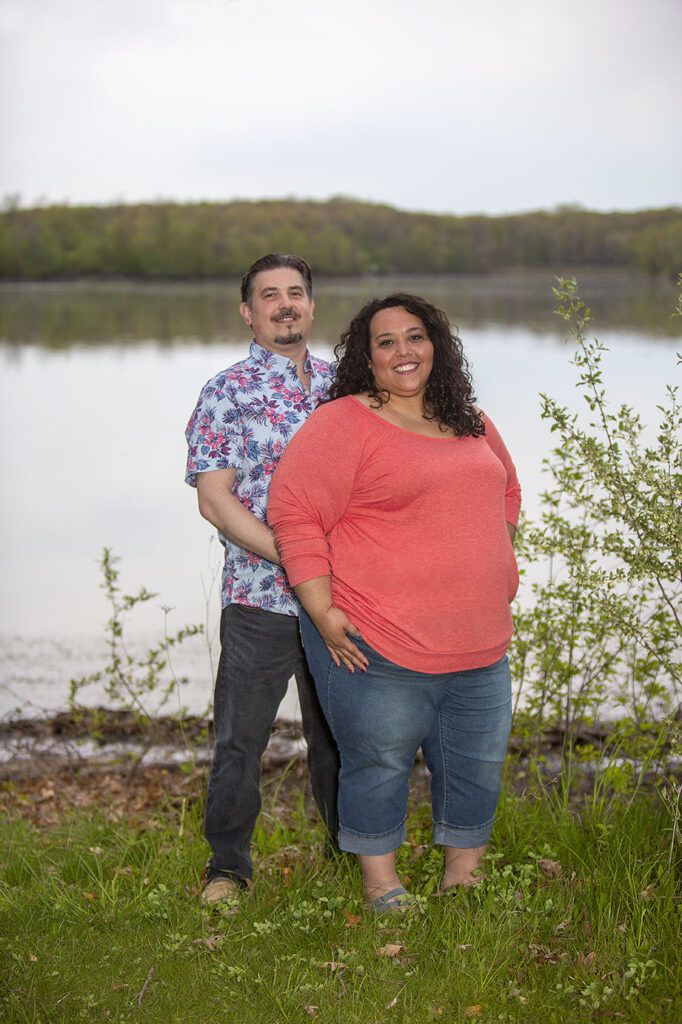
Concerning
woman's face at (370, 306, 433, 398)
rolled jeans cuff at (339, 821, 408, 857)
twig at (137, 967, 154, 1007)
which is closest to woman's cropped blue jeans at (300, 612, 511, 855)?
rolled jeans cuff at (339, 821, 408, 857)

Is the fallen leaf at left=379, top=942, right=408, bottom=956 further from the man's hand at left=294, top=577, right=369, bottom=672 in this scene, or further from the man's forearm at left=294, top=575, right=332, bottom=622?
the man's forearm at left=294, top=575, right=332, bottom=622

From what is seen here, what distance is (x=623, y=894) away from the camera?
2.90m

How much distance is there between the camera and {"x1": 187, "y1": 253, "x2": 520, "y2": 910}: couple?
2.66 metres

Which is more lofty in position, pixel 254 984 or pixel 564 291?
pixel 564 291

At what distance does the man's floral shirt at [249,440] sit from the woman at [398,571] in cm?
21

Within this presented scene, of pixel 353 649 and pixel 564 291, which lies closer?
pixel 353 649

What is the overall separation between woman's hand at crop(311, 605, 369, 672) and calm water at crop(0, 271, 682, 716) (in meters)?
0.95

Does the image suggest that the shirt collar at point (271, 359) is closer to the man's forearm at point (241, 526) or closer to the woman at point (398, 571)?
the woman at point (398, 571)

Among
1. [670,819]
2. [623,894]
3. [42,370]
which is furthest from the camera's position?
[42,370]

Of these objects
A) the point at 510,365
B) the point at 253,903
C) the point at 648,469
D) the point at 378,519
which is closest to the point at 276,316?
the point at 378,519

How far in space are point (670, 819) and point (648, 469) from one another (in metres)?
1.21

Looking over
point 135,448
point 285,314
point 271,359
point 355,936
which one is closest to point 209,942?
point 355,936

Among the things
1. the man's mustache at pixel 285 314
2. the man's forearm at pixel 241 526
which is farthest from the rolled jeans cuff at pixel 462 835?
the man's mustache at pixel 285 314

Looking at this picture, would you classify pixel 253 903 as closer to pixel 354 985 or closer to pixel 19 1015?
pixel 354 985
